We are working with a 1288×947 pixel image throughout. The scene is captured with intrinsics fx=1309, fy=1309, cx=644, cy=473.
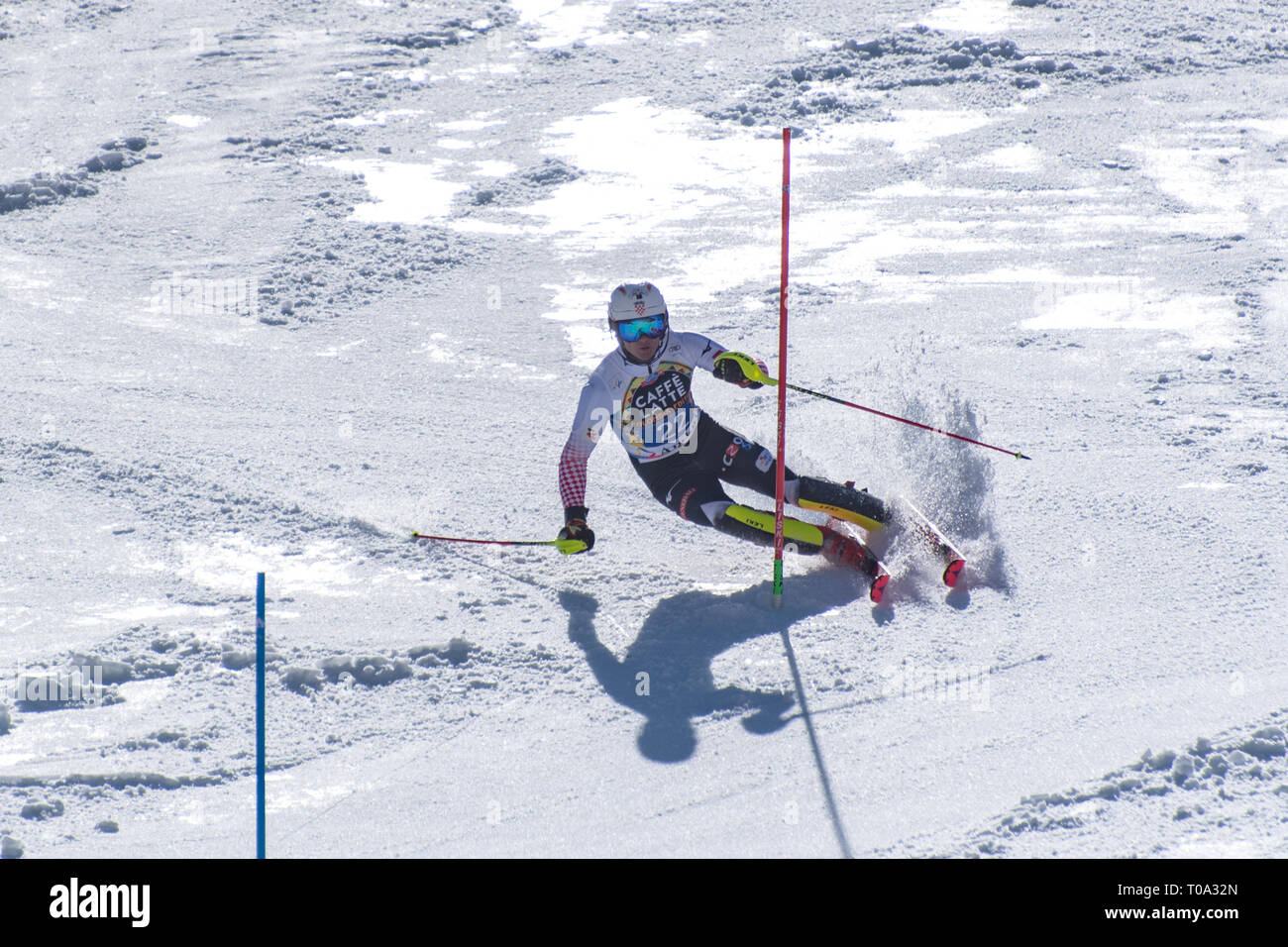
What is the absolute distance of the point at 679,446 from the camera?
6418 millimetres

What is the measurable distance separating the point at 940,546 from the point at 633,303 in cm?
182

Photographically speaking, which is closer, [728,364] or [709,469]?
[728,364]

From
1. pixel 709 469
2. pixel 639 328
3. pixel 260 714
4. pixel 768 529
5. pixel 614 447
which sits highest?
pixel 639 328

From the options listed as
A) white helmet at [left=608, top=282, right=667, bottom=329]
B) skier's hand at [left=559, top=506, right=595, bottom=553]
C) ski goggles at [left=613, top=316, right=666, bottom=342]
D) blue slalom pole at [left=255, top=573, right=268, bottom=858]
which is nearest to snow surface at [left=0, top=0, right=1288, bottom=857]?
skier's hand at [left=559, top=506, right=595, bottom=553]

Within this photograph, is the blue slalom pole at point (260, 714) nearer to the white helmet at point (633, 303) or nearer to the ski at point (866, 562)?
the white helmet at point (633, 303)

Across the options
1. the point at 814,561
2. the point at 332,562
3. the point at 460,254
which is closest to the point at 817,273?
the point at 460,254

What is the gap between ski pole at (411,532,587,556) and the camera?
590 cm

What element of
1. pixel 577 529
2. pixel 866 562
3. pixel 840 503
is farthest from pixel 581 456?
pixel 866 562

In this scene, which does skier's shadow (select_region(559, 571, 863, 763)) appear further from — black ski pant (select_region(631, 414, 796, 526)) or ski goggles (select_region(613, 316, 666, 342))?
ski goggles (select_region(613, 316, 666, 342))

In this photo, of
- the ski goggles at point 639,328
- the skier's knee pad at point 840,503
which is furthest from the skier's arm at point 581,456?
the skier's knee pad at point 840,503

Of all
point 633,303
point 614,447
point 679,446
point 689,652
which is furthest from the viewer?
point 614,447

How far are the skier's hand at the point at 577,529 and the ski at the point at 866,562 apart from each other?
3.80 feet

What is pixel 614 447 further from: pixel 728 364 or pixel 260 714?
pixel 260 714

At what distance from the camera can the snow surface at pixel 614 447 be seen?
466 centimetres
